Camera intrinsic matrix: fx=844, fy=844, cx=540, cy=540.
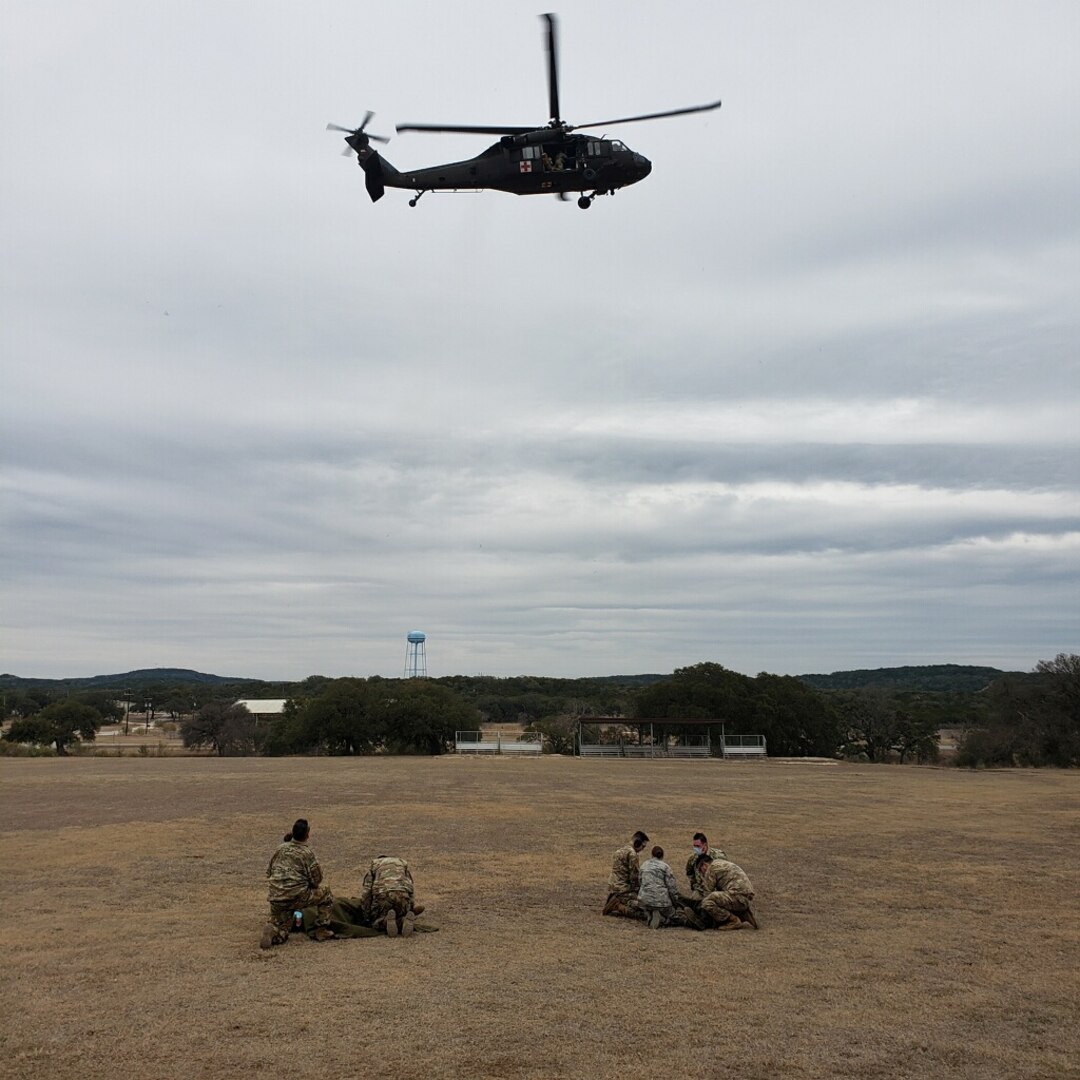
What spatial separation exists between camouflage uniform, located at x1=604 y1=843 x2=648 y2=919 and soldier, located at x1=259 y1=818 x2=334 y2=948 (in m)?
3.70

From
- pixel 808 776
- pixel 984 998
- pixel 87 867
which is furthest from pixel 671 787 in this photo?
pixel 984 998

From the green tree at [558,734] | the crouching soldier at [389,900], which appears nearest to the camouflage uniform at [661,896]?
the crouching soldier at [389,900]

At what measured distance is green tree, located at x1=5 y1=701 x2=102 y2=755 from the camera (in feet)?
204

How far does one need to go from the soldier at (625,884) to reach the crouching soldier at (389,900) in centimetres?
266

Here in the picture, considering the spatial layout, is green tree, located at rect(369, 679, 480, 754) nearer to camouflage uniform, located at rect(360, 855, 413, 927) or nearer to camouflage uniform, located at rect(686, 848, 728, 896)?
camouflage uniform, located at rect(686, 848, 728, 896)

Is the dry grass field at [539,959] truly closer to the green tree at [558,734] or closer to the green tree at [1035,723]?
the green tree at [1035,723]

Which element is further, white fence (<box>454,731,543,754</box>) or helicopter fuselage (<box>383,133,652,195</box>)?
white fence (<box>454,731,543,754</box>)

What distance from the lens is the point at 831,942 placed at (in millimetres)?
9797

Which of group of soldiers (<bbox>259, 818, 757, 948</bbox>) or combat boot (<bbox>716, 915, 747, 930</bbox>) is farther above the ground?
group of soldiers (<bbox>259, 818, 757, 948</bbox>)

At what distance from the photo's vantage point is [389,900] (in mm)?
10039

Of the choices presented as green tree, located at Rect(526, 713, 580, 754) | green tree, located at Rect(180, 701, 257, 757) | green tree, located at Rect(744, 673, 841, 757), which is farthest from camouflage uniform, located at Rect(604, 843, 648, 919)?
green tree, located at Rect(180, 701, 257, 757)

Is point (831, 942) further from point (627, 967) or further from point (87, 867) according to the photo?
point (87, 867)

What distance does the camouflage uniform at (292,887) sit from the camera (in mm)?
9625

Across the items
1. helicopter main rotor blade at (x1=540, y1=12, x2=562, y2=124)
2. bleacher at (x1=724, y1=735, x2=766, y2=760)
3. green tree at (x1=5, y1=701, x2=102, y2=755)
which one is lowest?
bleacher at (x1=724, y1=735, x2=766, y2=760)
